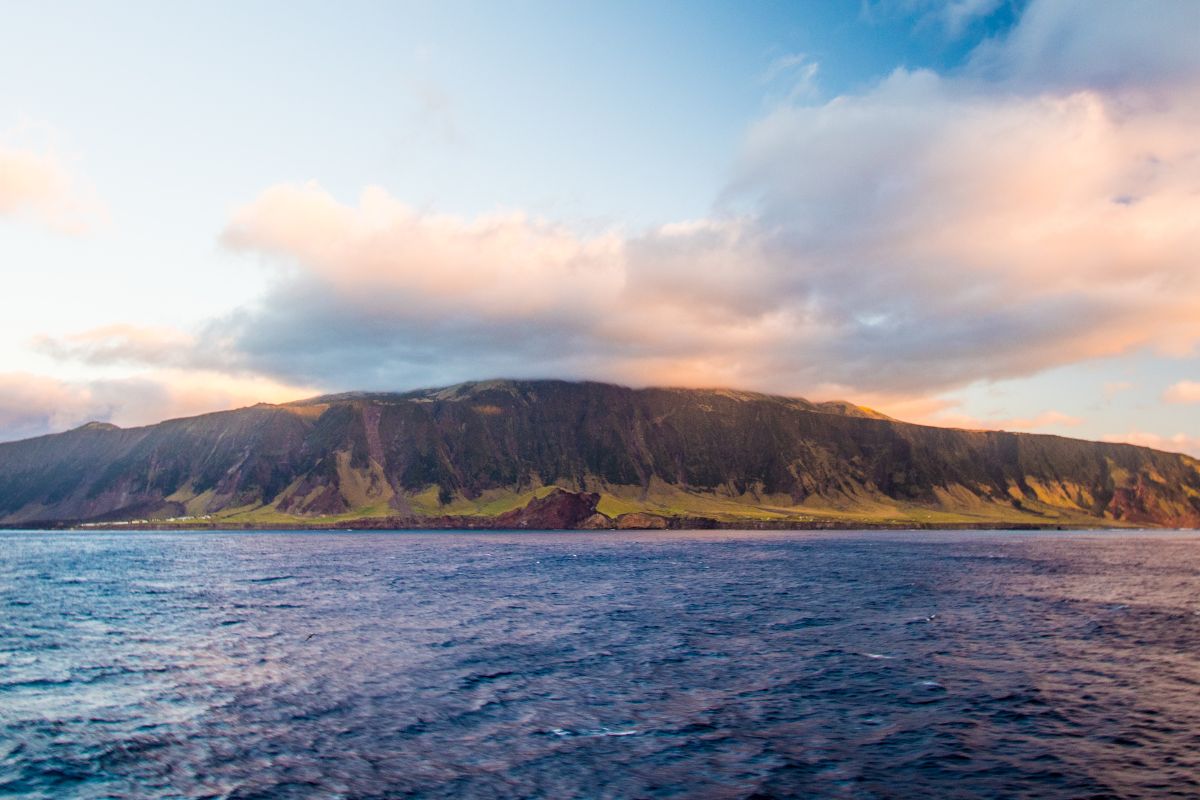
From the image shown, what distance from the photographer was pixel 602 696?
45.9 metres

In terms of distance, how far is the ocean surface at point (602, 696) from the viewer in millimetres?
31922

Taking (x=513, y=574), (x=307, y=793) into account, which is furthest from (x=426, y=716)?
(x=513, y=574)

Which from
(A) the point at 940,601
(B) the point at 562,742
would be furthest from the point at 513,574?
(B) the point at 562,742

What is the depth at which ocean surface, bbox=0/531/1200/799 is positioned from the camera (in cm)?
3192

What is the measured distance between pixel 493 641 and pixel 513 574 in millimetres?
70948

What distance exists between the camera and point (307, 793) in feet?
98.6

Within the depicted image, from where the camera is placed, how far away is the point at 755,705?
43344 millimetres

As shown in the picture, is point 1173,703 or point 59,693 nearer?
point 1173,703

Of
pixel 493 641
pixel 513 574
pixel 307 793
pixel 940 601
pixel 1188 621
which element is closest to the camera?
pixel 307 793

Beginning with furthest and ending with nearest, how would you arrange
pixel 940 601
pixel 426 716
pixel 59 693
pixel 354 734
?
1. pixel 940 601
2. pixel 59 693
3. pixel 426 716
4. pixel 354 734

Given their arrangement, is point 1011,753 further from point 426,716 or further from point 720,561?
point 720,561

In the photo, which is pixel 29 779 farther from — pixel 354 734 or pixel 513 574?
pixel 513 574

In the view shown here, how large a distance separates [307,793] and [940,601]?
8207 centimetres

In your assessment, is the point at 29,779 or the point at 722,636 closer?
the point at 29,779
